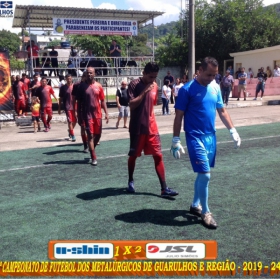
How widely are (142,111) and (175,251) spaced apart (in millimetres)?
2417

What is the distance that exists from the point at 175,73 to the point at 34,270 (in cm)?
3435

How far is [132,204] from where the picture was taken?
5.86 meters

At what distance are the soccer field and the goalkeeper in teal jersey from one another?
495 mm

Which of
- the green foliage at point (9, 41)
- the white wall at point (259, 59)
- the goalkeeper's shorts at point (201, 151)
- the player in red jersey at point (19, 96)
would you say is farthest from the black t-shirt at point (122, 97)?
the green foliage at point (9, 41)

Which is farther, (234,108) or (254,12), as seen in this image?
(254,12)

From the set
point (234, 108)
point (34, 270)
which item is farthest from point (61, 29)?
point (34, 270)

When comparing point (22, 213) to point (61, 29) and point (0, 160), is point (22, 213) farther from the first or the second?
point (61, 29)

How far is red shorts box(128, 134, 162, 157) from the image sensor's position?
6.12 meters

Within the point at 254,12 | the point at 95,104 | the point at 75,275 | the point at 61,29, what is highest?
the point at 254,12

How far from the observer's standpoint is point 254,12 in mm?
36094

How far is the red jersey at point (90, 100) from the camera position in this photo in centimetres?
830

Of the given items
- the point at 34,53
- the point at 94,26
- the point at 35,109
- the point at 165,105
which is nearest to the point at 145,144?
the point at 35,109

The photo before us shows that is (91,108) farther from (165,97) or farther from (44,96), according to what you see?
(165,97)

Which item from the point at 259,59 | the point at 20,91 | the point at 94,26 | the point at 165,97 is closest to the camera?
the point at 20,91
